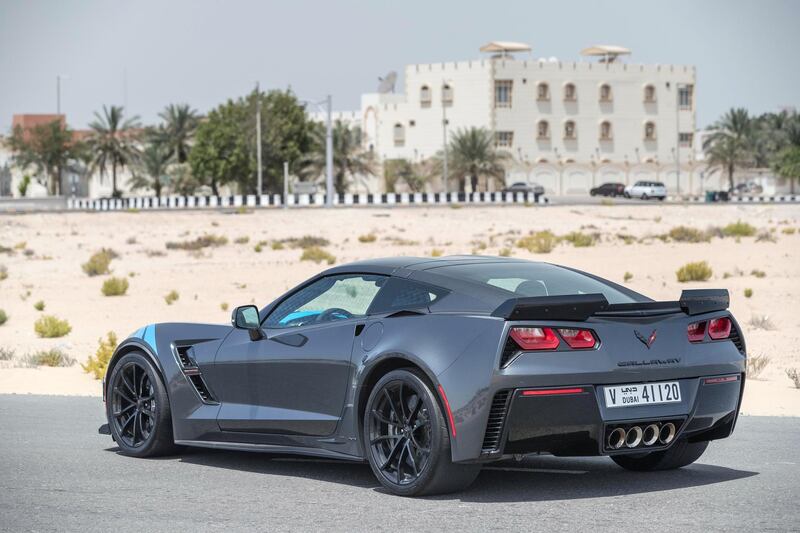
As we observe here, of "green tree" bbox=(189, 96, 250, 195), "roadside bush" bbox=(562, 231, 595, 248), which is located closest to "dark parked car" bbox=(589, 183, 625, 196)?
"green tree" bbox=(189, 96, 250, 195)

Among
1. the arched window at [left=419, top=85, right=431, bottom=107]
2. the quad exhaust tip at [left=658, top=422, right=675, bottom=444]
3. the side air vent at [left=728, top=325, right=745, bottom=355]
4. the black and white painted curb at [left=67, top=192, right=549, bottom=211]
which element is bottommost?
the quad exhaust tip at [left=658, top=422, right=675, bottom=444]

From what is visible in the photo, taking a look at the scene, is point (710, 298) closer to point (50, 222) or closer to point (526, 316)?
point (526, 316)

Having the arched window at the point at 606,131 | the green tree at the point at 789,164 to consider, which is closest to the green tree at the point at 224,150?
the arched window at the point at 606,131

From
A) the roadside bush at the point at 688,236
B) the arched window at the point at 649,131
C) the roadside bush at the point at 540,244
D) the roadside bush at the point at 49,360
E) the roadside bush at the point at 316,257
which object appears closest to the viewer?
the roadside bush at the point at 49,360

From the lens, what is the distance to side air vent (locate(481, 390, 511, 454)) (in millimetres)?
6656

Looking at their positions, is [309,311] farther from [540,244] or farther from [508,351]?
[540,244]

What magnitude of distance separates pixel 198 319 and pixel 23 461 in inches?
639

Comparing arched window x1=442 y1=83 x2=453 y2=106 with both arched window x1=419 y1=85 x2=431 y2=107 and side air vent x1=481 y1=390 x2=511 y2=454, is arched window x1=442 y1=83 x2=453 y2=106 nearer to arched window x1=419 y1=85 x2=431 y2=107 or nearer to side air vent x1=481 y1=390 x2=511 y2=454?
arched window x1=419 y1=85 x2=431 y2=107

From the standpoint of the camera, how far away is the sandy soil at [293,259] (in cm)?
2092

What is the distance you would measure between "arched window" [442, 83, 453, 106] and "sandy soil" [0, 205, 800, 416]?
52.8 m

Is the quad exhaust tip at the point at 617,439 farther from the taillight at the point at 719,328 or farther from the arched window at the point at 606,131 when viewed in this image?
the arched window at the point at 606,131

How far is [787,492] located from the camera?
23.7 ft

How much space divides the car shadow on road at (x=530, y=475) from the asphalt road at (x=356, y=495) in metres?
0.01

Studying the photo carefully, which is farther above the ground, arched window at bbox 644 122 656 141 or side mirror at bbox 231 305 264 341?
arched window at bbox 644 122 656 141
